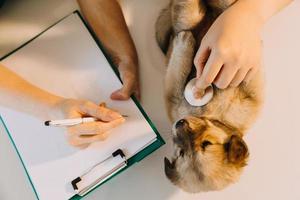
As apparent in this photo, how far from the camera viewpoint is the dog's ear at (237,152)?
655mm

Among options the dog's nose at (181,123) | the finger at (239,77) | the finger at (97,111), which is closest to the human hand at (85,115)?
the finger at (97,111)

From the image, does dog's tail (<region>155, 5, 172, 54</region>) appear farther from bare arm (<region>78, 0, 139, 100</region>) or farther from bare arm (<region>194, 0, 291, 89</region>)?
bare arm (<region>194, 0, 291, 89</region>)

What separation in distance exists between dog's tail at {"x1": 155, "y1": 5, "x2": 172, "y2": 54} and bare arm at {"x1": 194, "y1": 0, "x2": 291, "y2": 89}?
191 millimetres

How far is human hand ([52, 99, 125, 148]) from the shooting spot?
677 millimetres

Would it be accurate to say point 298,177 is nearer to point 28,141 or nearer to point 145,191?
point 145,191

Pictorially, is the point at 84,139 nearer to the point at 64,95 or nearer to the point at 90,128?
the point at 90,128

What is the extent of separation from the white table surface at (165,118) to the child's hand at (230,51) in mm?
173

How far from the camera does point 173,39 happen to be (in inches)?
32.5

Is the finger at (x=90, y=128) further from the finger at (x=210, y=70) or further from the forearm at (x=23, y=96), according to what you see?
the finger at (x=210, y=70)

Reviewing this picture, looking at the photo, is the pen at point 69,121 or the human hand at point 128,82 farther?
the human hand at point 128,82

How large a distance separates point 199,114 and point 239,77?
11cm

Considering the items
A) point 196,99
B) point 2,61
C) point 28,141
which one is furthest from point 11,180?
point 196,99

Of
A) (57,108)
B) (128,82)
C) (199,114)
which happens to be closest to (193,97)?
(199,114)

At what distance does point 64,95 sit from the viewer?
2.65ft
